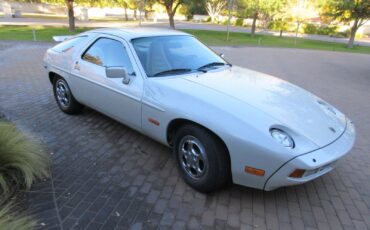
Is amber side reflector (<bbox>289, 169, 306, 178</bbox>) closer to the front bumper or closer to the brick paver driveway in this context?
the front bumper

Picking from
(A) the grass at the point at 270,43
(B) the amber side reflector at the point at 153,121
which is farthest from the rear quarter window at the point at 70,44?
(A) the grass at the point at 270,43

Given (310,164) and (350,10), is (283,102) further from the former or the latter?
(350,10)

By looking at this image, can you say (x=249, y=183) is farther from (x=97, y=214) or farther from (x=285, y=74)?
(x=285, y=74)

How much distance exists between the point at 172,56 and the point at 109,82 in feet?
3.03

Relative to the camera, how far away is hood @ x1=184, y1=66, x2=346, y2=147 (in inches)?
109

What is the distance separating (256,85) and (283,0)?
28.3 m

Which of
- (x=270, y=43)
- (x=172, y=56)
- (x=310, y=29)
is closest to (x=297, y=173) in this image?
(x=172, y=56)

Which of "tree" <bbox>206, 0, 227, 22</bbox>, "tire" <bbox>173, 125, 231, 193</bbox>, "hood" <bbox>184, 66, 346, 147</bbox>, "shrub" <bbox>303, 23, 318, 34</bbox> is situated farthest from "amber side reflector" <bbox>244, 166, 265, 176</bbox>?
"tree" <bbox>206, 0, 227, 22</bbox>

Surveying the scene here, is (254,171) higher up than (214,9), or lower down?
lower down

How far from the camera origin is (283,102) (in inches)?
123

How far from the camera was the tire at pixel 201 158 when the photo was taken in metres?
2.80

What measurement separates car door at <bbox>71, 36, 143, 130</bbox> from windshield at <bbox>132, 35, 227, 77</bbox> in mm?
177

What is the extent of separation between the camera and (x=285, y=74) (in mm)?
10750

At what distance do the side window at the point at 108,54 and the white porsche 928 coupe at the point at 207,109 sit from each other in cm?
1
